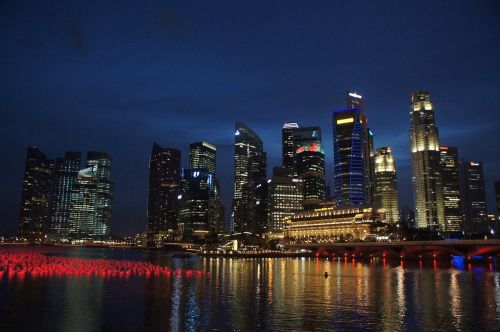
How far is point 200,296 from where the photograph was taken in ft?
181

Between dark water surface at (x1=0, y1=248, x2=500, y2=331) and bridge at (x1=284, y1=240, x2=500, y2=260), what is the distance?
58370mm

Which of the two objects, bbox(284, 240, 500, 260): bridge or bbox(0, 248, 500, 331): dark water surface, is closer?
bbox(0, 248, 500, 331): dark water surface

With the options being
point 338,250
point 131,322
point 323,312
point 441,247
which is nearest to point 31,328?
point 131,322

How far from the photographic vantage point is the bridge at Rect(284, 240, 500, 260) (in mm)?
123375

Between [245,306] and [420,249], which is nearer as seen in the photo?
[245,306]

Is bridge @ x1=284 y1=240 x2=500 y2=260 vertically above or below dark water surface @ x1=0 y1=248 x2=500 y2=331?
above

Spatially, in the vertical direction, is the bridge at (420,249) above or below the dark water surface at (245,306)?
above

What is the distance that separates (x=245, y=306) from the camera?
47.2 m

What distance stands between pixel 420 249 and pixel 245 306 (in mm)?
109882

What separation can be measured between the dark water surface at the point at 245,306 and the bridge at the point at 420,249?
192 feet

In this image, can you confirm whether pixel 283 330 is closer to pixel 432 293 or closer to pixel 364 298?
pixel 364 298

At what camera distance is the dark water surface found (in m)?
36.8

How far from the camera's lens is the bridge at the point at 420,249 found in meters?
123

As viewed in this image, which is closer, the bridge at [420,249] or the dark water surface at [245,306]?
the dark water surface at [245,306]
